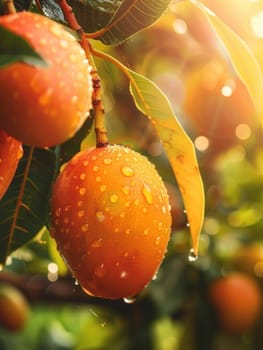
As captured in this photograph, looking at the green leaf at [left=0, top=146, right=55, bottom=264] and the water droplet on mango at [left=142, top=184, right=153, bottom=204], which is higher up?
the water droplet on mango at [left=142, top=184, right=153, bottom=204]

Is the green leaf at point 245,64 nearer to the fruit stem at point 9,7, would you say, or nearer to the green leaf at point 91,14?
the green leaf at point 91,14

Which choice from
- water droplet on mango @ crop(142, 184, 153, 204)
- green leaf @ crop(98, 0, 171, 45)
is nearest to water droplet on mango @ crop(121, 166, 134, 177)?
water droplet on mango @ crop(142, 184, 153, 204)

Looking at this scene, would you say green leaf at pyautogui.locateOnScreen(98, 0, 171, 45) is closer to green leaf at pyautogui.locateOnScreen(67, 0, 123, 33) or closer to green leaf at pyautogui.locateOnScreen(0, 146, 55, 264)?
green leaf at pyautogui.locateOnScreen(67, 0, 123, 33)

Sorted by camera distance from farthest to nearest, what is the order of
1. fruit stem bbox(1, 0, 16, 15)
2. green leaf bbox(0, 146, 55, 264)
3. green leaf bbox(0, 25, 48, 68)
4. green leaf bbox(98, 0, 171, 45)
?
green leaf bbox(0, 146, 55, 264) → green leaf bbox(98, 0, 171, 45) → fruit stem bbox(1, 0, 16, 15) → green leaf bbox(0, 25, 48, 68)

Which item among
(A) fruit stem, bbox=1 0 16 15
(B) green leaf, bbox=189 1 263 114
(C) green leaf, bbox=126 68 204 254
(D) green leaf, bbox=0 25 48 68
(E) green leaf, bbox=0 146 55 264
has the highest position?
(D) green leaf, bbox=0 25 48 68

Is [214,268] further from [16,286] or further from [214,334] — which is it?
[16,286]

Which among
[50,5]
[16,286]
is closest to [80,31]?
[50,5]
